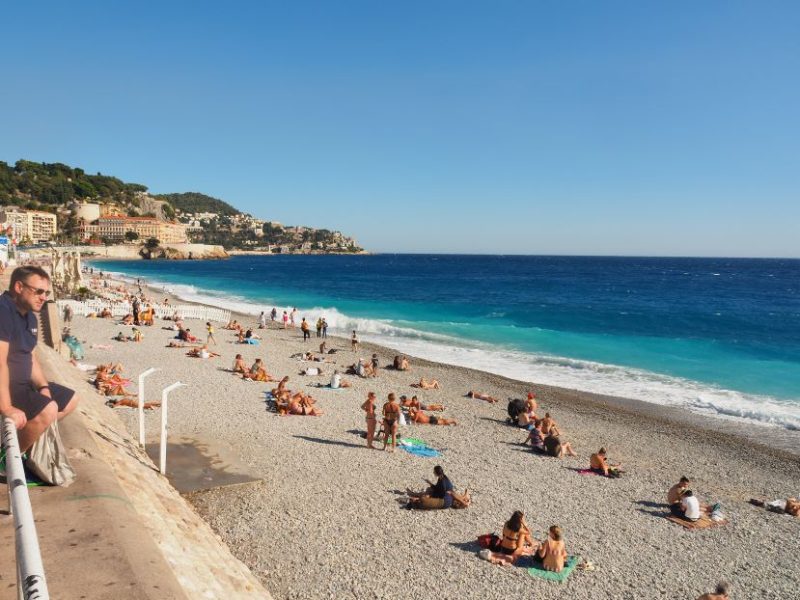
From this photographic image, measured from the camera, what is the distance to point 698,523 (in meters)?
9.29

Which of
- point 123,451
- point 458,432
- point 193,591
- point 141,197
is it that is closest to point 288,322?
point 458,432

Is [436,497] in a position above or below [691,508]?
above

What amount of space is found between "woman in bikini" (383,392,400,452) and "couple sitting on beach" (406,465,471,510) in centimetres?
245

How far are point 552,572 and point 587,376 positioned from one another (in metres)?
16.2

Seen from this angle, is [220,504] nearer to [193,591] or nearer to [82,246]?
[193,591]

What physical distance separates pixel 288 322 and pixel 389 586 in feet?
94.1

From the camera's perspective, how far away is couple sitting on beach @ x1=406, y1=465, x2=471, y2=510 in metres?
8.98

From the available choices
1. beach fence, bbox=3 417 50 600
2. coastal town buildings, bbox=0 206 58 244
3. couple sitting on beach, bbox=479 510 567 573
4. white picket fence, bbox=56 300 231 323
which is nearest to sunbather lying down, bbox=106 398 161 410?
couple sitting on beach, bbox=479 510 567 573

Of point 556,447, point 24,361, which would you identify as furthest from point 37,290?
point 556,447

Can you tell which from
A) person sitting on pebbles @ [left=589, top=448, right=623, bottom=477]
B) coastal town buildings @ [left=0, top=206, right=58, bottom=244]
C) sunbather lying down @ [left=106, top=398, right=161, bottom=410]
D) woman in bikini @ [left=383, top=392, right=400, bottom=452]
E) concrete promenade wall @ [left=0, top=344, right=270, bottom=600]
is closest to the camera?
concrete promenade wall @ [left=0, top=344, right=270, bottom=600]

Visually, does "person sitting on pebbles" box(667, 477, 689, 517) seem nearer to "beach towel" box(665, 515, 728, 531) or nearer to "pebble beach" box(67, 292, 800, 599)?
"beach towel" box(665, 515, 728, 531)

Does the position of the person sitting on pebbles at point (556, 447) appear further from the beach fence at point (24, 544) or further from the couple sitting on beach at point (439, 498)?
the beach fence at point (24, 544)

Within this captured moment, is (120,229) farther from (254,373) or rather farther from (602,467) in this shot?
(602,467)

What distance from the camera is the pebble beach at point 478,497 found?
7191 millimetres
